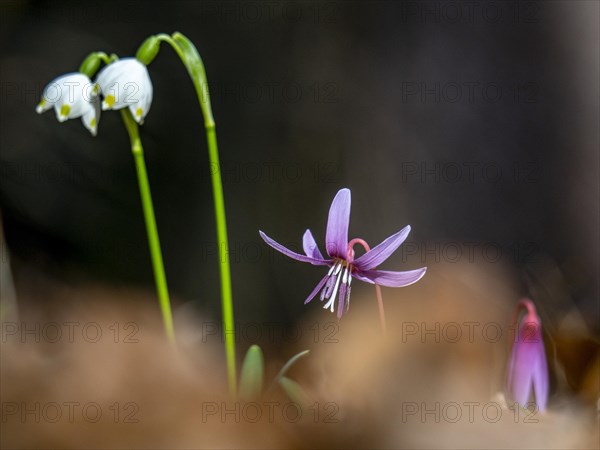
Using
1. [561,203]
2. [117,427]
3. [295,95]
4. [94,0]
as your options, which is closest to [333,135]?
[295,95]

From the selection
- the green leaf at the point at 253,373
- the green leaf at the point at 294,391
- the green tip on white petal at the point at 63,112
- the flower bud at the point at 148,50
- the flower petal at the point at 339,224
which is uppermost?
the flower bud at the point at 148,50

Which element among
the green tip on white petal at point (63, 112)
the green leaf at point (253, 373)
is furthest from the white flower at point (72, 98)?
the green leaf at point (253, 373)

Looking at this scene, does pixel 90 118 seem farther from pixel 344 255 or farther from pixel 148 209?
pixel 344 255

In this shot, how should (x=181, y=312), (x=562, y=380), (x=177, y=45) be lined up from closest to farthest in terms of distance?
(x=562, y=380) < (x=177, y=45) < (x=181, y=312)

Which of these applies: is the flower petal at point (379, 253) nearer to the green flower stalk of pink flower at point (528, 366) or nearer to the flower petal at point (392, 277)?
the flower petal at point (392, 277)

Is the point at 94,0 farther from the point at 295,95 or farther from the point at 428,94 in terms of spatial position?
the point at 428,94

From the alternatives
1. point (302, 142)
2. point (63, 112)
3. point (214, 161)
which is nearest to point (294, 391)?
point (214, 161)

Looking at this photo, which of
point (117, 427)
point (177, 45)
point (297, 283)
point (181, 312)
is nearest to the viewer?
point (117, 427)
